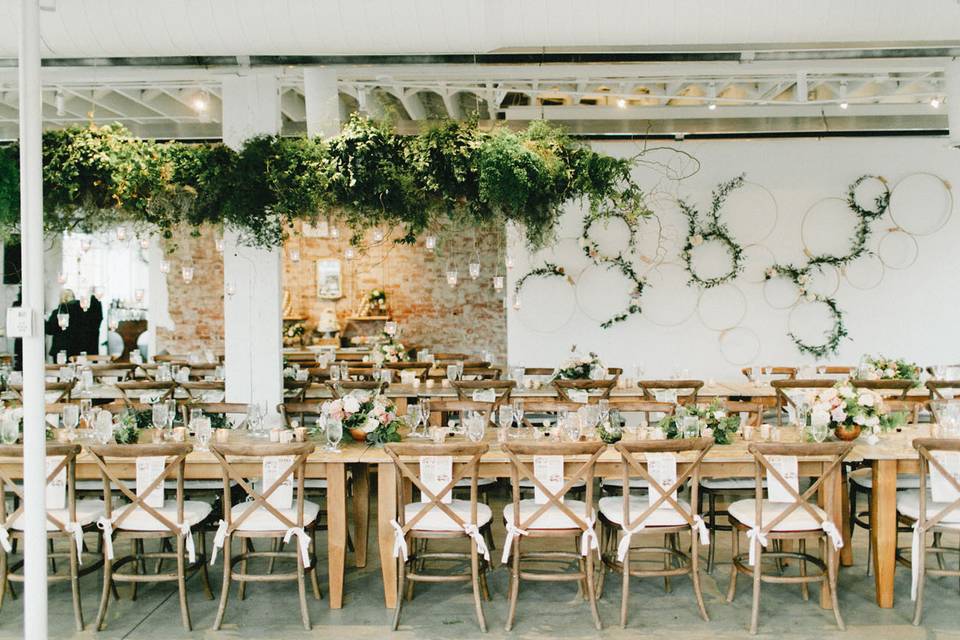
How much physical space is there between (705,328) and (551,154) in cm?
519

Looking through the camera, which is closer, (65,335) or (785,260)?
(785,260)

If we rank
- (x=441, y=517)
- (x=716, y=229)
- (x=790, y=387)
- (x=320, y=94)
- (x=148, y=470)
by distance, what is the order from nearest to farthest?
(x=148, y=470)
(x=441, y=517)
(x=320, y=94)
(x=790, y=387)
(x=716, y=229)

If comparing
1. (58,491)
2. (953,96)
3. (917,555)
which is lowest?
(917,555)

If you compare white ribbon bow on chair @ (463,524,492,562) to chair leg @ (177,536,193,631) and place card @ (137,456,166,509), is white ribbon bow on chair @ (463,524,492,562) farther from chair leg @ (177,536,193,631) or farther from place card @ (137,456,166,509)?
place card @ (137,456,166,509)

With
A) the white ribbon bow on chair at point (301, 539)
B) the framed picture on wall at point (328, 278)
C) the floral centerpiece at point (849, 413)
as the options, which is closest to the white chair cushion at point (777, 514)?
the floral centerpiece at point (849, 413)

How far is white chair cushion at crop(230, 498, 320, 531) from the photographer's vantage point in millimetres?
4309

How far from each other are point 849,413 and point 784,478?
836 millimetres

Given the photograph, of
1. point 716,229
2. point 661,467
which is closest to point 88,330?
point 716,229

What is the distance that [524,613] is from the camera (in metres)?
4.44

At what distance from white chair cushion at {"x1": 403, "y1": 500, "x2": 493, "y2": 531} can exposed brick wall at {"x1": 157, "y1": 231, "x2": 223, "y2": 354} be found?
9454mm

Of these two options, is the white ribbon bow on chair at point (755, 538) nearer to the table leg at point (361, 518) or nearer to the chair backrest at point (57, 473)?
the table leg at point (361, 518)

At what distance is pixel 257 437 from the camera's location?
5234 millimetres

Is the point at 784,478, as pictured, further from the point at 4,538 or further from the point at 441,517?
the point at 4,538

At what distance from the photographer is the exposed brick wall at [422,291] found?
1342 centimetres
